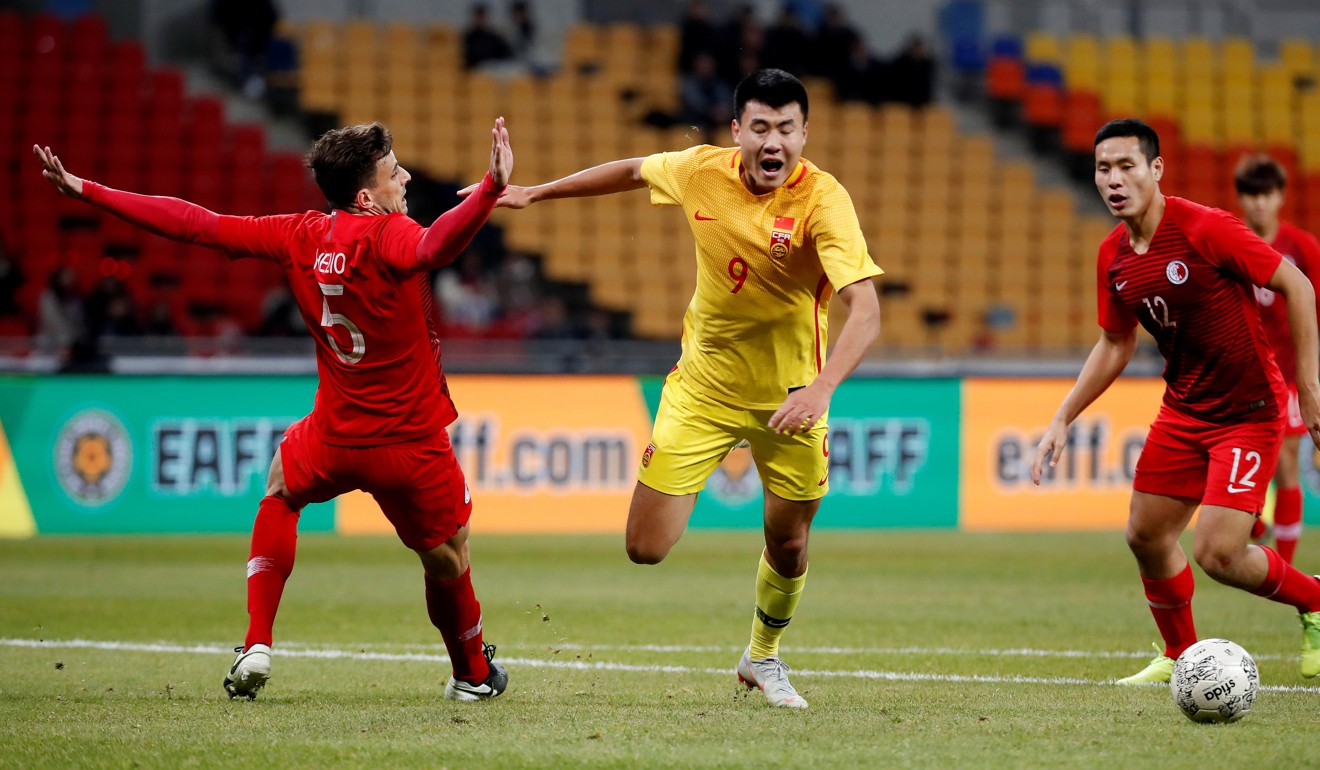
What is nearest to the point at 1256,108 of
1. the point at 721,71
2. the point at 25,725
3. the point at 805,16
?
the point at 805,16

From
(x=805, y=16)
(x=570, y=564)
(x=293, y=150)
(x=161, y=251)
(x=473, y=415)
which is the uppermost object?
(x=805, y=16)

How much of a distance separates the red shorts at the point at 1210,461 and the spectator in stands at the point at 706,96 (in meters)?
15.2

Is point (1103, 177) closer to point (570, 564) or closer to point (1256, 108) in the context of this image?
point (570, 564)

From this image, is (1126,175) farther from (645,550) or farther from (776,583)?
(645,550)

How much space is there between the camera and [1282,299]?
402 inches

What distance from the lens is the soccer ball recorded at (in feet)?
18.9

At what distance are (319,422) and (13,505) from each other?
8.92 meters

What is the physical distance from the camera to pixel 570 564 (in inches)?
509

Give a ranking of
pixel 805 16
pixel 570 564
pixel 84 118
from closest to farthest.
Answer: pixel 570 564
pixel 84 118
pixel 805 16

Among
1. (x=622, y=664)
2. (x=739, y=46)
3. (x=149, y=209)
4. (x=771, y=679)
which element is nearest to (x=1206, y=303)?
(x=771, y=679)

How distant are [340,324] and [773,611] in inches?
83.9

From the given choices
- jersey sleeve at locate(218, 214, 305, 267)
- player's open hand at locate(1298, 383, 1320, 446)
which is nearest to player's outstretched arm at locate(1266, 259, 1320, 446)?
player's open hand at locate(1298, 383, 1320, 446)

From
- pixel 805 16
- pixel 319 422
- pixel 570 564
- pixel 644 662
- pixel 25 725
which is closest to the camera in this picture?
pixel 25 725

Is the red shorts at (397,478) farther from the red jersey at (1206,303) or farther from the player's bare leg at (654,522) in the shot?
the red jersey at (1206,303)
